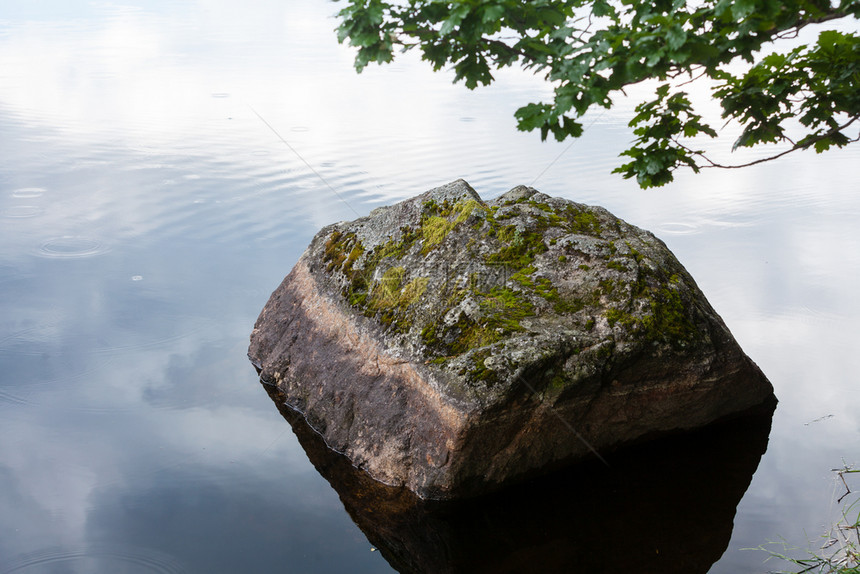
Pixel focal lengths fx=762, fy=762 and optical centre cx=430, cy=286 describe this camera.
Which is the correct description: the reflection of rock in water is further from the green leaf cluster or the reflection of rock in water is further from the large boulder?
the green leaf cluster

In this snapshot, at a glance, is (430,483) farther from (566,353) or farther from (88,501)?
(88,501)

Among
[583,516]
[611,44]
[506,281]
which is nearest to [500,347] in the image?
[506,281]

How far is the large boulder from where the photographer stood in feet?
15.8

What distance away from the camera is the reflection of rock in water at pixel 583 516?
4.49 m

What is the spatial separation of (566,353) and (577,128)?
71.4 inches

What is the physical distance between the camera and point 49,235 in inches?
384

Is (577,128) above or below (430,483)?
above

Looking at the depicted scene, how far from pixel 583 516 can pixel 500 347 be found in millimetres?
1186

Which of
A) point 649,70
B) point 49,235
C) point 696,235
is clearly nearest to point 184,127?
point 49,235

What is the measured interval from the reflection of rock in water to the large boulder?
0.13 metres

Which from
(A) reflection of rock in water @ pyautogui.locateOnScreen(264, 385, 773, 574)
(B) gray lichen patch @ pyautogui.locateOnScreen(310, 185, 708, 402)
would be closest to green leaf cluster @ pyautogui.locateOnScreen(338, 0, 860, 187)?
(B) gray lichen patch @ pyautogui.locateOnScreen(310, 185, 708, 402)

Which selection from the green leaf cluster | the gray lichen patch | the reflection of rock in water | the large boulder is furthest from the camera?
the gray lichen patch

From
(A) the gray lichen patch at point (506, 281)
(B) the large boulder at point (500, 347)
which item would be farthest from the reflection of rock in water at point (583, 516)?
(A) the gray lichen patch at point (506, 281)

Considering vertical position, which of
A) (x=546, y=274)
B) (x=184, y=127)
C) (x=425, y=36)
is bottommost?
(x=184, y=127)
